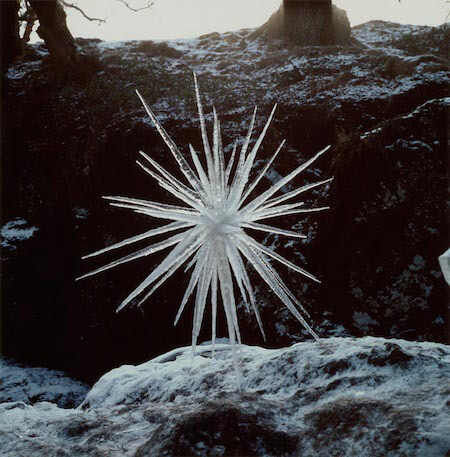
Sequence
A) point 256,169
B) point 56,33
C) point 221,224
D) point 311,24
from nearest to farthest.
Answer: point 221,224, point 256,169, point 56,33, point 311,24

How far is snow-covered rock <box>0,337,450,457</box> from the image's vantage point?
188cm

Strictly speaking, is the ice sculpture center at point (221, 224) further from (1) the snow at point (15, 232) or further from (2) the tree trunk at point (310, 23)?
(2) the tree trunk at point (310, 23)

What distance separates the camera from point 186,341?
692 cm

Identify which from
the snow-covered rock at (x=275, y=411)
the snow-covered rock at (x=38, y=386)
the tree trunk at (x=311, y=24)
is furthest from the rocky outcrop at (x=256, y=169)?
the snow-covered rock at (x=275, y=411)

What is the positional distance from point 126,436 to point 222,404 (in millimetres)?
661

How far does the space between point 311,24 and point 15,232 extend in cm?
976

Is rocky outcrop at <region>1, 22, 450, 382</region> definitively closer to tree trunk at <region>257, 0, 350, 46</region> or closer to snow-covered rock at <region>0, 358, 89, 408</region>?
snow-covered rock at <region>0, 358, 89, 408</region>

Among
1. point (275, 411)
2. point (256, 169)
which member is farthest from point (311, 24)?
point (275, 411)

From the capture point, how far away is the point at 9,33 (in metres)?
11.5

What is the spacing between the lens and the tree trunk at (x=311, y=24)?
39.9 feet

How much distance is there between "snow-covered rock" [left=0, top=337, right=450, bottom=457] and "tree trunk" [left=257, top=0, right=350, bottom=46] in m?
11.1

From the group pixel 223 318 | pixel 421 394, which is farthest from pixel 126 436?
pixel 223 318

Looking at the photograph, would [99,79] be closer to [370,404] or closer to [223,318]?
[223,318]

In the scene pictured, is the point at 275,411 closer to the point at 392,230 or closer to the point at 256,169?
the point at 392,230
